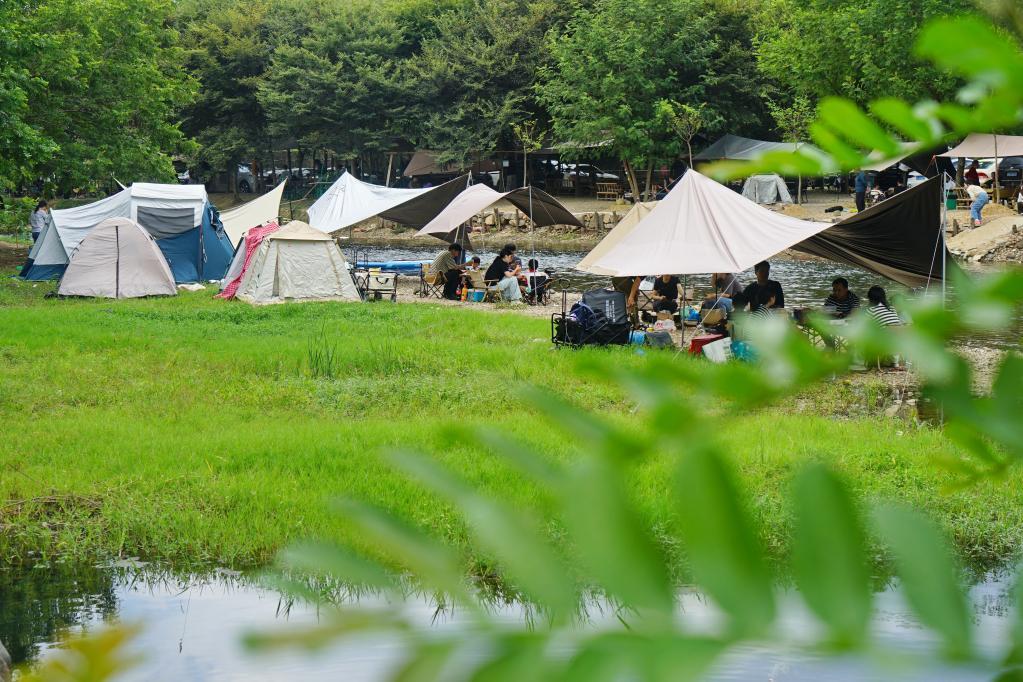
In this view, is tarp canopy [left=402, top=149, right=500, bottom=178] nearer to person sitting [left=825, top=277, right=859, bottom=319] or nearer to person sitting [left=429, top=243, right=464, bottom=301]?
person sitting [left=429, top=243, right=464, bottom=301]

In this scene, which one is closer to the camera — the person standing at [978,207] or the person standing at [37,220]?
the person standing at [37,220]

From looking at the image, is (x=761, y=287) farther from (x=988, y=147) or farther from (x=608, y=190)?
(x=608, y=190)

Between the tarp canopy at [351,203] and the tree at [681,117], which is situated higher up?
the tree at [681,117]

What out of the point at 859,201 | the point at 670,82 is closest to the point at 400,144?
the point at 670,82

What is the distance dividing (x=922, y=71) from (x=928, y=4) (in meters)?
1.77

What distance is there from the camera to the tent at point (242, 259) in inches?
720

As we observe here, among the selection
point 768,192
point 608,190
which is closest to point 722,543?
point 768,192

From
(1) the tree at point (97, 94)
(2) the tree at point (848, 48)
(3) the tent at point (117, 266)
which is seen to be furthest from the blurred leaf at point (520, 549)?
(2) the tree at point (848, 48)

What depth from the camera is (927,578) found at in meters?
0.45

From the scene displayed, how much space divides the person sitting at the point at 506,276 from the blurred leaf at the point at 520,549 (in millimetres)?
17485

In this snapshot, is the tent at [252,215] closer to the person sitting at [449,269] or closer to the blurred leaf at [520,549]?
the person sitting at [449,269]

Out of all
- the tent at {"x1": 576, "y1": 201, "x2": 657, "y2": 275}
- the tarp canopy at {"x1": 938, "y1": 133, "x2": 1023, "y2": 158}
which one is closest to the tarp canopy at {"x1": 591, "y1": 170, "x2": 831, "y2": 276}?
the tent at {"x1": 576, "y1": 201, "x2": 657, "y2": 275}

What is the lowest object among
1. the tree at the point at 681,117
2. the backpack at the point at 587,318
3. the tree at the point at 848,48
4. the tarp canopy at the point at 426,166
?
the backpack at the point at 587,318

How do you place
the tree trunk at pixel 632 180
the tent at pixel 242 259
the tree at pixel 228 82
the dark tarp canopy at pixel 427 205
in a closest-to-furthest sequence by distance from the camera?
1. the tent at pixel 242 259
2. the dark tarp canopy at pixel 427 205
3. the tree trunk at pixel 632 180
4. the tree at pixel 228 82
